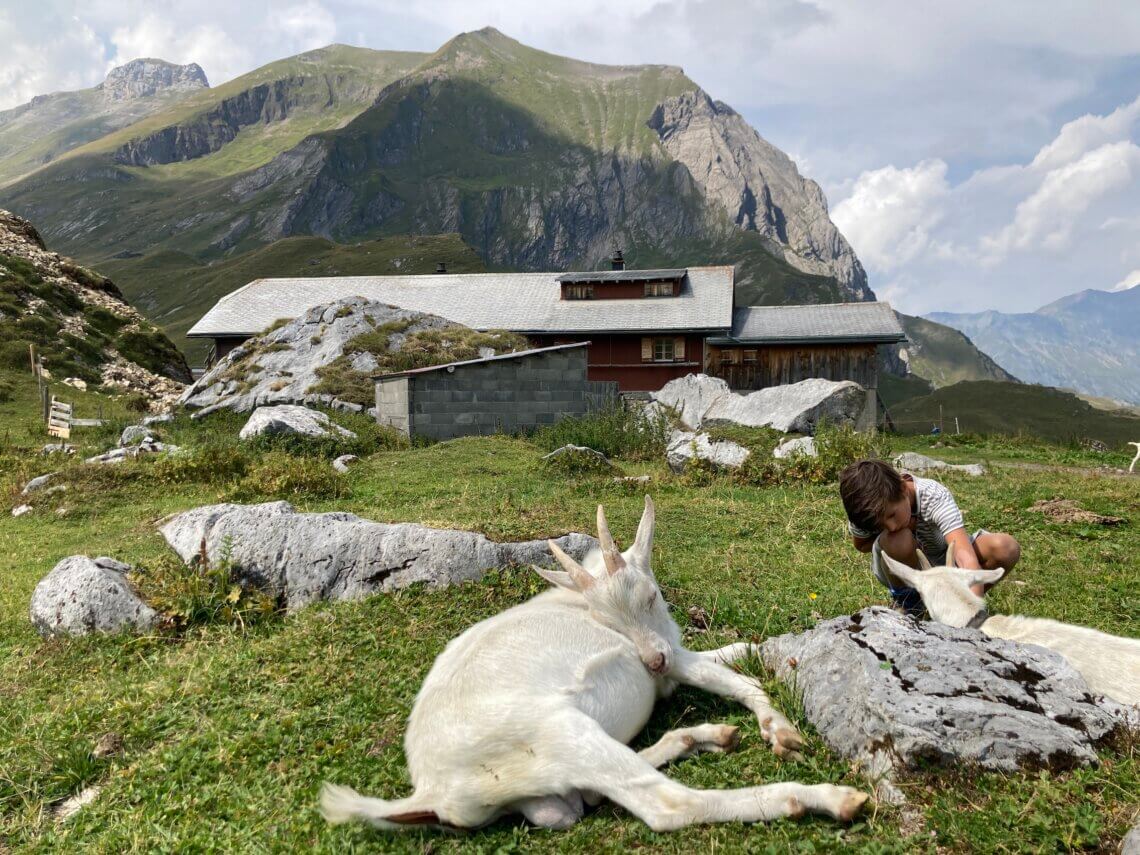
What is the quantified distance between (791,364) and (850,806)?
113 ft

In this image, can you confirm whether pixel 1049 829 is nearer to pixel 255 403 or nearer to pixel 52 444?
pixel 52 444

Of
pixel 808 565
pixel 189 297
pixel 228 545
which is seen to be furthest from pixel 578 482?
pixel 189 297

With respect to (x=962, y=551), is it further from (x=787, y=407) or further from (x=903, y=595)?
(x=787, y=407)

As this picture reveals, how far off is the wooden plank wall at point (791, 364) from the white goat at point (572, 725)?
106 feet

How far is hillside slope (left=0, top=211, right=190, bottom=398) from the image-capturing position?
30.2 m

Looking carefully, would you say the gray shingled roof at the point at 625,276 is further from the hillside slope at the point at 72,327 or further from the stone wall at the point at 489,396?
the hillside slope at the point at 72,327

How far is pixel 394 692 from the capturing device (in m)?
4.71

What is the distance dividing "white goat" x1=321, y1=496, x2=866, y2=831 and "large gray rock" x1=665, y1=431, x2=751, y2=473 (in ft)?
32.8

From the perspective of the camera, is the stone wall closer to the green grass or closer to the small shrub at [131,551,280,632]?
the small shrub at [131,551,280,632]

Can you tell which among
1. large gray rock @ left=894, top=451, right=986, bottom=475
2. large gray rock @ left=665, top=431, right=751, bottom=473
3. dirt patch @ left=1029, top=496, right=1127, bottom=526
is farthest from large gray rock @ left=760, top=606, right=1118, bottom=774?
large gray rock @ left=894, top=451, right=986, bottom=475

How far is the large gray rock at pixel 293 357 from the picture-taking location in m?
23.9

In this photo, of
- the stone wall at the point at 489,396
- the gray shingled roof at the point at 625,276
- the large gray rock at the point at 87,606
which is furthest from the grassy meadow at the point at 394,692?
the gray shingled roof at the point at 625,276

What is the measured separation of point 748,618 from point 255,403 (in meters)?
21.3

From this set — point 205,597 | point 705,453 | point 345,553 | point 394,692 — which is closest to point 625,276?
point 705,453
